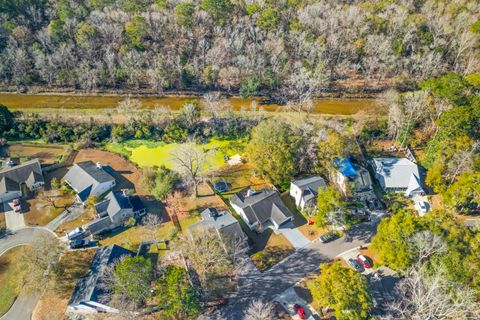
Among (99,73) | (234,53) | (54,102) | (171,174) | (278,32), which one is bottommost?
(171,174)

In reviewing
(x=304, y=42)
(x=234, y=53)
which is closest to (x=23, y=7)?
(x=234, y=53)

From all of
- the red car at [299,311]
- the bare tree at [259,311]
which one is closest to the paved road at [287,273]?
the bare tree at [259,311]

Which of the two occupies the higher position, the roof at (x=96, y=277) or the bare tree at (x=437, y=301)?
the bare tree at (x=437, y=301)

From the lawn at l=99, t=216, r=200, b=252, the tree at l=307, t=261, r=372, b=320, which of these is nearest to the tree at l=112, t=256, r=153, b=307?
the lawn at l=99, t=216, r=200, b=252

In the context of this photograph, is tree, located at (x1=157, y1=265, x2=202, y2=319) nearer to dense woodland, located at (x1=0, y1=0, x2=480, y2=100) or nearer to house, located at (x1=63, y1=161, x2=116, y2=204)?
house, located at (x1=63, y1=161, x2=116, y2=204)

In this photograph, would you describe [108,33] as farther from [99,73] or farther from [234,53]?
[234,53]

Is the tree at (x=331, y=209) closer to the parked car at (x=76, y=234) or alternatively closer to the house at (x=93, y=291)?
the house at (x=93, y=291)

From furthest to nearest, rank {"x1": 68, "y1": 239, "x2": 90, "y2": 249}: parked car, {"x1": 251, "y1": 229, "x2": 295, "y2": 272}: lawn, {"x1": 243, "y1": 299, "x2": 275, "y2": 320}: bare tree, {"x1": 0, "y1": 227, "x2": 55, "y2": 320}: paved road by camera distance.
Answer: {"x1": 68, "y1": 239, "x2": 90, "y2": 249}: parked car, {"x1": 251, "y1": 229, "x2": 295, "y2": 272}: lawn, {"x1": 0, "y1": 227, "x2": 55, "y2": 320}: paved road, {"x1": 243, "y1": 299, "x2": 275, "y2": 320}: bare tree
